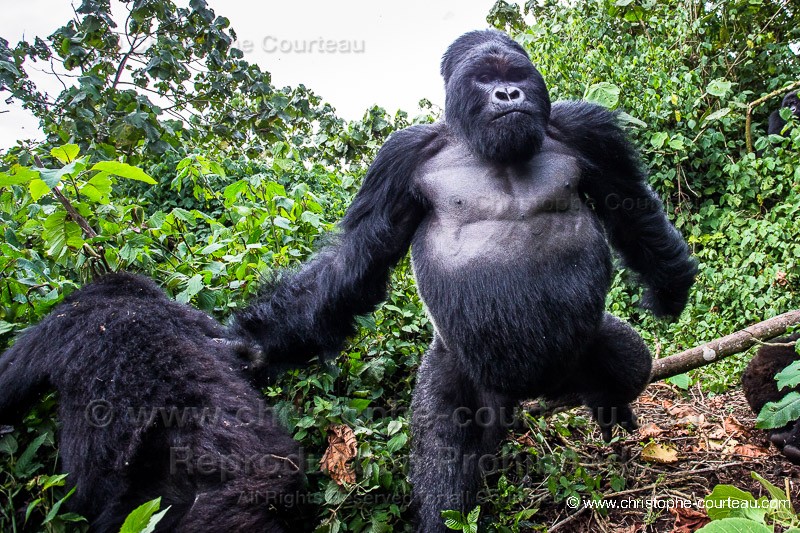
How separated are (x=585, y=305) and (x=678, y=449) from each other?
1716 millimetres

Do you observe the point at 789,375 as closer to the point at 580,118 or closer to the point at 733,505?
the point at 733,505

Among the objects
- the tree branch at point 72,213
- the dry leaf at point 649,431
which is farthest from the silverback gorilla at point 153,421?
the dry leaf at point 649,431

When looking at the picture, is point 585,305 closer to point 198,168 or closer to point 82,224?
point 82,224

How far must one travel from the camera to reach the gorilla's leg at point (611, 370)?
9.97 ft

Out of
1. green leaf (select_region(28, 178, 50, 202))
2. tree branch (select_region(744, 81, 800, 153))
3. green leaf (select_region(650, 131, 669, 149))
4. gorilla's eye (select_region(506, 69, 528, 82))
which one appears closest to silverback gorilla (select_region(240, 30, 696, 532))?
gorilla's eye (select_region(506, 69, 528, 82))

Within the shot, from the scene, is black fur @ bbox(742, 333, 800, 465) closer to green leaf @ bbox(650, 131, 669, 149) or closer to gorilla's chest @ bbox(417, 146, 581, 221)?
gorilla's chest @ bbox(417, 146, 581, 221)

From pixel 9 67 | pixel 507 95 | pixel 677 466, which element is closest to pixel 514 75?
pixel 507 95

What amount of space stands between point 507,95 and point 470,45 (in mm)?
485

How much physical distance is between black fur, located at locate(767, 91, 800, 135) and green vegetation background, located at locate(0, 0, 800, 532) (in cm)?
18

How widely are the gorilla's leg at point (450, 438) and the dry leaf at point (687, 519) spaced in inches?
39.3

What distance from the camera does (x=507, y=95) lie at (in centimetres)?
261

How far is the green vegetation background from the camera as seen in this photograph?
111 inches

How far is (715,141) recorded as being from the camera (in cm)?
645

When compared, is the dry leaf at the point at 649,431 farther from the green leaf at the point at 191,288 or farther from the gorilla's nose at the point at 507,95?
the green leaf at the point at 191,288
